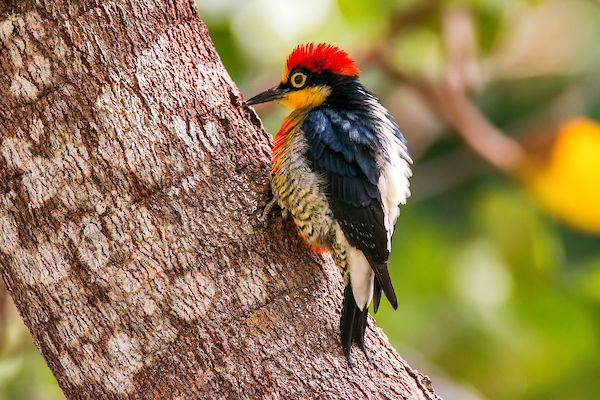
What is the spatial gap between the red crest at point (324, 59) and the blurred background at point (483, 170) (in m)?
1.68

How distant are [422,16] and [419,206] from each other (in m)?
1.93

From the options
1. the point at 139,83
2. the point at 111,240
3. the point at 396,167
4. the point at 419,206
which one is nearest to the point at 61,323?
the point at 111,240

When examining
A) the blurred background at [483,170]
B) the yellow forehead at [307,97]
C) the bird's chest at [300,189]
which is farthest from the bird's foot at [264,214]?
the blurred background at [483,170]

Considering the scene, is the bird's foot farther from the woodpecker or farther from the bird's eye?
the bird's eye

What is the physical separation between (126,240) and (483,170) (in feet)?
17.4

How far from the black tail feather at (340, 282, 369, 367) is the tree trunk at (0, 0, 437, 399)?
0.04 meters

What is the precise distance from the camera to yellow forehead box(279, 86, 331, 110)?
4414 millimetres

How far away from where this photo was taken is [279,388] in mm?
3232

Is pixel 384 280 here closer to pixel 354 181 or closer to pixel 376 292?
pixel 376 292

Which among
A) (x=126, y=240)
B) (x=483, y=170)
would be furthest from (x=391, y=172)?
(x=483, y=170)

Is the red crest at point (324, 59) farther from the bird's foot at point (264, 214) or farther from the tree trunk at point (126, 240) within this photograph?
the tree trunk at point (126, 240)

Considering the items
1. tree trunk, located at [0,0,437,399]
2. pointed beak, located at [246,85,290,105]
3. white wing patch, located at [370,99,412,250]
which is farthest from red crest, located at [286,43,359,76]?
tree trunk, located at [0,0,437,399]

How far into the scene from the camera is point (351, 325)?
342 centimetres

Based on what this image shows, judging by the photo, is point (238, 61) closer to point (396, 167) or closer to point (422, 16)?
point (422, 16)
